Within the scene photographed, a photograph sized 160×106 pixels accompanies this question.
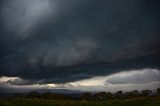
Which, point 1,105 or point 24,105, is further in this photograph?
point 24,105

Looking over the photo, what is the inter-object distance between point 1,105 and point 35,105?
2943 cm

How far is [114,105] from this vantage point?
7190 inches

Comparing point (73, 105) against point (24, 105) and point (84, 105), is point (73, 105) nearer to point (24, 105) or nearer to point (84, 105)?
point (84, 105)

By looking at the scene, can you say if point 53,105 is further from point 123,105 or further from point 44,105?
point 123,105

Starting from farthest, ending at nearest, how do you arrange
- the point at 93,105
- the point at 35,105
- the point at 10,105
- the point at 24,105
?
1. the point at 93,105
2. the point at 35,105
3. the point at 24,105
4. the point at 10,105

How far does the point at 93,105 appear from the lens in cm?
18600

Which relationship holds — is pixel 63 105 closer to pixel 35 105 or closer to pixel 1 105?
pixel 35 105

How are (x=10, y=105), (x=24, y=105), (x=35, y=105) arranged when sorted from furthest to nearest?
(x=35, y=105) < (x=24, y=105) < (x=10, y=105)

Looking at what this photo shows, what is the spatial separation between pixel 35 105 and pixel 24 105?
13.1 meters

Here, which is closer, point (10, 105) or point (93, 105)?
point (10, 105)

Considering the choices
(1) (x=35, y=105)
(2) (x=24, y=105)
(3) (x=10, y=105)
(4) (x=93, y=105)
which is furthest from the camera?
(4) (x=93, y=105)

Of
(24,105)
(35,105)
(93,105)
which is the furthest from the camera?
(93,105)

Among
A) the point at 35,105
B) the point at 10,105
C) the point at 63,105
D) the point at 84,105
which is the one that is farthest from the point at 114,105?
the point at 10,105

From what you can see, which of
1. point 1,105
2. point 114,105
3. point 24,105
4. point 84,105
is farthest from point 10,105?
point 114,105
